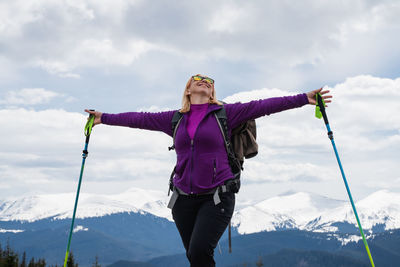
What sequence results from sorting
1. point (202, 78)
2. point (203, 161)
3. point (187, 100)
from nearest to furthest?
1. point (203, 161)
2. point (202, 78)
3. point (187, 100)

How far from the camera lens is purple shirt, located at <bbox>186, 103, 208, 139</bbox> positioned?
7356 millimetres

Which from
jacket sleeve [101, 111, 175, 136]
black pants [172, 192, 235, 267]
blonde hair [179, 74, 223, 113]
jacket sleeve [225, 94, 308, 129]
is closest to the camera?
black pants [172, 192, 235, 267]

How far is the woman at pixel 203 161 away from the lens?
21.9 ft

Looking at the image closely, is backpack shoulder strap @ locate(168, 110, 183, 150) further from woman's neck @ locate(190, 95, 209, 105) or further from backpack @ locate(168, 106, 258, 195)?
woman's neck @ locate(190, 95, 209, 105)

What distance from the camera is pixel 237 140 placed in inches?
300

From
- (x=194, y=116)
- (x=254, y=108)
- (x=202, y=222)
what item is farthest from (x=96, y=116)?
(x=202, y=222)

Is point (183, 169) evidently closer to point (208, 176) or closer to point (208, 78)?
point (208, 176)

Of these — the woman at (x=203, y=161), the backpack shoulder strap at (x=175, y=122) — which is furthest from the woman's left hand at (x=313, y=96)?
the backpack shoulder strap at (x=175, y=122)

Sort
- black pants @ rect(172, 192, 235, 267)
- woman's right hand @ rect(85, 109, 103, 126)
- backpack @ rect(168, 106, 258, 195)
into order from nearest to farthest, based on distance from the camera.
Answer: black pants @ rect(172, 192, 235, 267) < backpack @ rect(168, 106, 258, 195) < woman's right hand @ rect(85, 109, 103, 126)

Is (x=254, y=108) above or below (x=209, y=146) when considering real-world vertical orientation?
above

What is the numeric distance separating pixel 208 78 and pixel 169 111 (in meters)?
0.88

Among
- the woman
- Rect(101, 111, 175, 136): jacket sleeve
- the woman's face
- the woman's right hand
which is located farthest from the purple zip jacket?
the woman's right hand

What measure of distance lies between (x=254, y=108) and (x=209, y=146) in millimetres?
974

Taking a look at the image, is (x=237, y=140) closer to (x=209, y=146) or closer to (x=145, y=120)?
(x=209, y=146)
